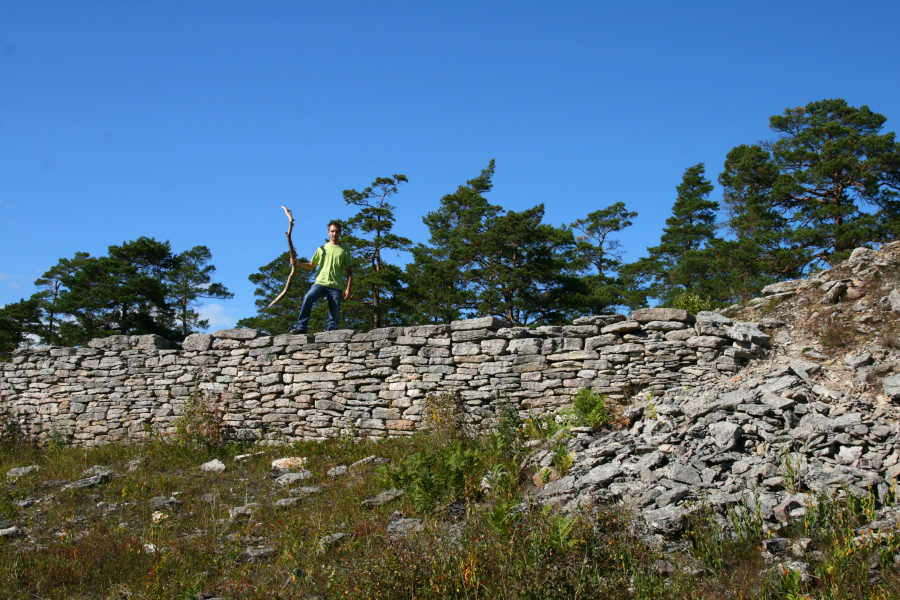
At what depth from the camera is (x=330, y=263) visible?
941 centimetres

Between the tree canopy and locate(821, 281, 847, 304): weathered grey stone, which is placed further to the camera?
the tree canopy

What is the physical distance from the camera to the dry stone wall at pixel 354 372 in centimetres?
755

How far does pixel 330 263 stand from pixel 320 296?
54 cm

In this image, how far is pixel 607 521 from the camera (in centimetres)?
486

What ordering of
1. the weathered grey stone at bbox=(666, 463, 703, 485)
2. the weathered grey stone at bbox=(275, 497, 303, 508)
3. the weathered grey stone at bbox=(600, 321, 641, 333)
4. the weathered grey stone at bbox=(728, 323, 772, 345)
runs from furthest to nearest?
the weathered grey stone at bbox=(600, 321, 641, 333), the weathered grey stone at bbox=(728, 323, 772, 345), the weathered grey stone at bbox=(275, 497, 303, 508), the weathered grey stone at bbox=(666, 463, 703, 485)

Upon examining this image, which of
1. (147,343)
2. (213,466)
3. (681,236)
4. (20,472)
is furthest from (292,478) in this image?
(681,236)

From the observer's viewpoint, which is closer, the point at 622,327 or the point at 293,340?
the point at 622,327

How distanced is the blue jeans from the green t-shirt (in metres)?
0.10

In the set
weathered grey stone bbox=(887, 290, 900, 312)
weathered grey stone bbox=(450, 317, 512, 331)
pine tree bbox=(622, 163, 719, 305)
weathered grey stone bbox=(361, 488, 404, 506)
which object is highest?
pine tree bbox=(622, 163, 719, 305)

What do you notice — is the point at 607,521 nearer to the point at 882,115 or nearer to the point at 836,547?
the point at 836,547

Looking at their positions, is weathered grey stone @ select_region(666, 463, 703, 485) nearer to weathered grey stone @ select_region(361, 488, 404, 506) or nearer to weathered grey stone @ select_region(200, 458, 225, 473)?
weathered grey stone @ select_region(361, 488, 404, 506)

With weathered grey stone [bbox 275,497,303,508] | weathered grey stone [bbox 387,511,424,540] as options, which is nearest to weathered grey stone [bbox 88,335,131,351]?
weathered grey stone [bbox 275,497,303,508]

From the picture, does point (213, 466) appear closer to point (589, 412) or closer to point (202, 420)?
point (202, 420)

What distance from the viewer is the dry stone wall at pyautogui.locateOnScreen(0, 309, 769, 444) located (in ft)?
24.8
